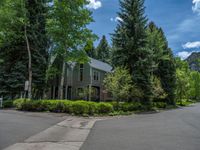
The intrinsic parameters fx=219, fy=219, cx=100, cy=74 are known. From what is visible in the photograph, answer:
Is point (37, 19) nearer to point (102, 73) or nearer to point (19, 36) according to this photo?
point (19, 36)

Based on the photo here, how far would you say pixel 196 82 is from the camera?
68.2 m

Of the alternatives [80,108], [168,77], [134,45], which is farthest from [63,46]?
[168,77]

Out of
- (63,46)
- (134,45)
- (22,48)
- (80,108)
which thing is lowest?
(80,108)

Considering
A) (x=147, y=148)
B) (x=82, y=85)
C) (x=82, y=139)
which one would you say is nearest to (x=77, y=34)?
(x=82, y=85)

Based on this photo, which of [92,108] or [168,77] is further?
[168,77]

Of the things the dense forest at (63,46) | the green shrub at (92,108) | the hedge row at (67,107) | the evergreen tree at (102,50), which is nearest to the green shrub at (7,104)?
the dense forest at (63,46)

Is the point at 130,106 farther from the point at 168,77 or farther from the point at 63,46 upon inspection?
the point at 168,77

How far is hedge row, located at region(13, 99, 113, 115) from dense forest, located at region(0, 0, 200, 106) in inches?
126

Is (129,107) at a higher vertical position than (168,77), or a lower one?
lower

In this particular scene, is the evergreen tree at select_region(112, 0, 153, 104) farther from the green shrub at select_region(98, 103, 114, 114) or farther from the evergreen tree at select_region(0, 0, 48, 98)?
the evergreen tree at select_region(0, 0, 48, 98)

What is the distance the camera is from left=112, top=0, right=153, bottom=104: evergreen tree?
23578 millimetres

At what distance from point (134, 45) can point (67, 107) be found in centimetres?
1158

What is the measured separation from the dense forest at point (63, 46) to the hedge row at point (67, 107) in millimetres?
3193

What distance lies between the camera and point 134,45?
2428 cm
